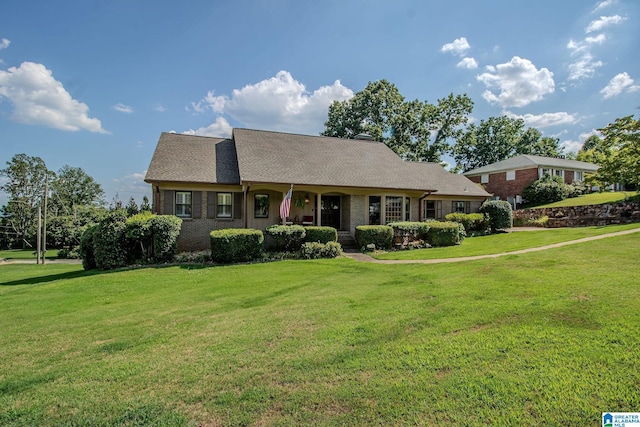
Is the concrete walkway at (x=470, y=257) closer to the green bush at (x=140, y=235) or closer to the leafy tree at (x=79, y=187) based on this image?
the green bush at (x=140, y=235)

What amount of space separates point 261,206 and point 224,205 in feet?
6.40

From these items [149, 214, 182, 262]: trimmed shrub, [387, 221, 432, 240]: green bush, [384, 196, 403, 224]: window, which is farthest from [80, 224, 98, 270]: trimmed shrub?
[384, 196, 403, 224]: window

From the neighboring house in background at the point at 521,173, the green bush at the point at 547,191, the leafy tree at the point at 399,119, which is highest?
the leafy tree at the point at 399,119

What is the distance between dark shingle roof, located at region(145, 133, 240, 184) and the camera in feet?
51.9

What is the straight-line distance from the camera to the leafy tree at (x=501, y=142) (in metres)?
48.6

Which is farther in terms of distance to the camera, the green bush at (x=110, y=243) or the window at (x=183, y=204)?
the window at (x=183, y=204)

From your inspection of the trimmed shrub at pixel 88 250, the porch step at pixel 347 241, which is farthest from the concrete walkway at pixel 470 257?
the trimmed shrub at pixel 88 250

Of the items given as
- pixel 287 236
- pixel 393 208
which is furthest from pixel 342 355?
pixel 393 208

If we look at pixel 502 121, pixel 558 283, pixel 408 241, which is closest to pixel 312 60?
pixel 408 241

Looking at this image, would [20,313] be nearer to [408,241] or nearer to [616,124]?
[408,241]

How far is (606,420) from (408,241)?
14.0 meters

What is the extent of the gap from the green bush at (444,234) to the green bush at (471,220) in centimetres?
375

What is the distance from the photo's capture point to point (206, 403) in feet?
10.3

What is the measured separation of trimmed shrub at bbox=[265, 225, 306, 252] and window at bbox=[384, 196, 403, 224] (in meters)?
6.18
